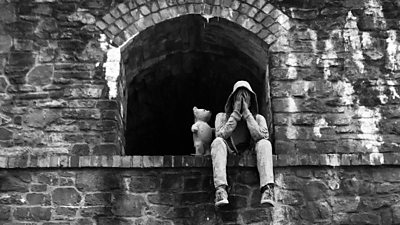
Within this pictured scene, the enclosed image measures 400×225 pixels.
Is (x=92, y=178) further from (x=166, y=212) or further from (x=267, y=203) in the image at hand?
(x=267, y=203)

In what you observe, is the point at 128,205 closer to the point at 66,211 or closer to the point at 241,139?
the point at 66,211

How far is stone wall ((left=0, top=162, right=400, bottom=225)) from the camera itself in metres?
7.20

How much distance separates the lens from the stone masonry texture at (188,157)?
23.8 ft

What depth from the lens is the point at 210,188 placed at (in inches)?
288

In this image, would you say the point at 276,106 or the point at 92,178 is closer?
the point at 92,178

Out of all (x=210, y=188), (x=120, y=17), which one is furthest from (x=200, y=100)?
(x=210, y=188)

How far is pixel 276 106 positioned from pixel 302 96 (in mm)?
321

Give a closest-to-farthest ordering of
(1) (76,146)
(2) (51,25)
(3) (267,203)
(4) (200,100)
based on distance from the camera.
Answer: (3) (267,203) → (1) (76,146) → (2) (51,25) → (4) (200,100)

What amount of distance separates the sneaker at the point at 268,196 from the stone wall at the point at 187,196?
0.94ft

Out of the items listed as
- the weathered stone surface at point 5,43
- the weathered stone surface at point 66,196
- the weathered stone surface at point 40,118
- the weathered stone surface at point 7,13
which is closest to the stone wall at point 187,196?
the weathered stone surface at point 66,196

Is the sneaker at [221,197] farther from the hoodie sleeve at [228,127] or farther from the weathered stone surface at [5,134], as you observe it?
the weathered stone surface at [5,134]

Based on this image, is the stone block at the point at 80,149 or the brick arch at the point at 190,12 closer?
the stone block at the point at 80,149

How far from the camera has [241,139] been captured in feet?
25.2

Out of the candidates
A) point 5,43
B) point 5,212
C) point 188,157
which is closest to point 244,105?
point 188,157
